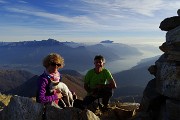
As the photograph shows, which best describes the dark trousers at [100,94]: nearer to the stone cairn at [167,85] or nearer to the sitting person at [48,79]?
the stone cairn at [167,85]

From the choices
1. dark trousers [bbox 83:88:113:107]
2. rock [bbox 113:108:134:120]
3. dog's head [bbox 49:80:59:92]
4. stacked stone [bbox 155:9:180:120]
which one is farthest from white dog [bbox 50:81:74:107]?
stacked stone [bbox 155:9:180:120]

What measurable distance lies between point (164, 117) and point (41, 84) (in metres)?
5.51

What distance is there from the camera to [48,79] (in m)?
10.8

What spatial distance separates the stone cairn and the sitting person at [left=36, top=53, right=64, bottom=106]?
468 cm

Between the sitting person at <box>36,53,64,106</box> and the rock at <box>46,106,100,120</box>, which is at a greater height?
the sitting person at <box>36,53,64,106</box>

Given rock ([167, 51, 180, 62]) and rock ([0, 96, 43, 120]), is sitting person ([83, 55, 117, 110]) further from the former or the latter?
rock ([0, 96, 43, 120])

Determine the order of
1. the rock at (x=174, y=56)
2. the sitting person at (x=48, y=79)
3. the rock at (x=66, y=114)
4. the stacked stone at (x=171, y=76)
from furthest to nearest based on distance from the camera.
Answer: the rock at (x=174, y=56) → the stacked stone at (x=171, y=76) → the sitting person at (x=48, y=79) → the rock at (x=66, y=114)

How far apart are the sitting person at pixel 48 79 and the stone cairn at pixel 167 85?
4681 millimetres

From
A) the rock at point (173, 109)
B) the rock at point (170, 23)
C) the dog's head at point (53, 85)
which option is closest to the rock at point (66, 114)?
the dog's head at point (53, 85)

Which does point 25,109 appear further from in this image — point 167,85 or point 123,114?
point 123,114

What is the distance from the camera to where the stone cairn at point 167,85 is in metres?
12.0

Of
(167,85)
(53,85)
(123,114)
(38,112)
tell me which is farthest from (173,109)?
(38,112)

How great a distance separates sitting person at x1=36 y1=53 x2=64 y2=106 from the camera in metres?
10.4

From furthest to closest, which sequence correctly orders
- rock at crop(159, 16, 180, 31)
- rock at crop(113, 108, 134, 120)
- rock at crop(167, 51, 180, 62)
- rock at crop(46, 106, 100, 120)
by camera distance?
rock at crop(113, 108, 134, 120) → rock at crop(159, 16, 180, 31) → rock at crop(167, 51, 180, 62) → rock at crop(46, 106, 100, 120)
